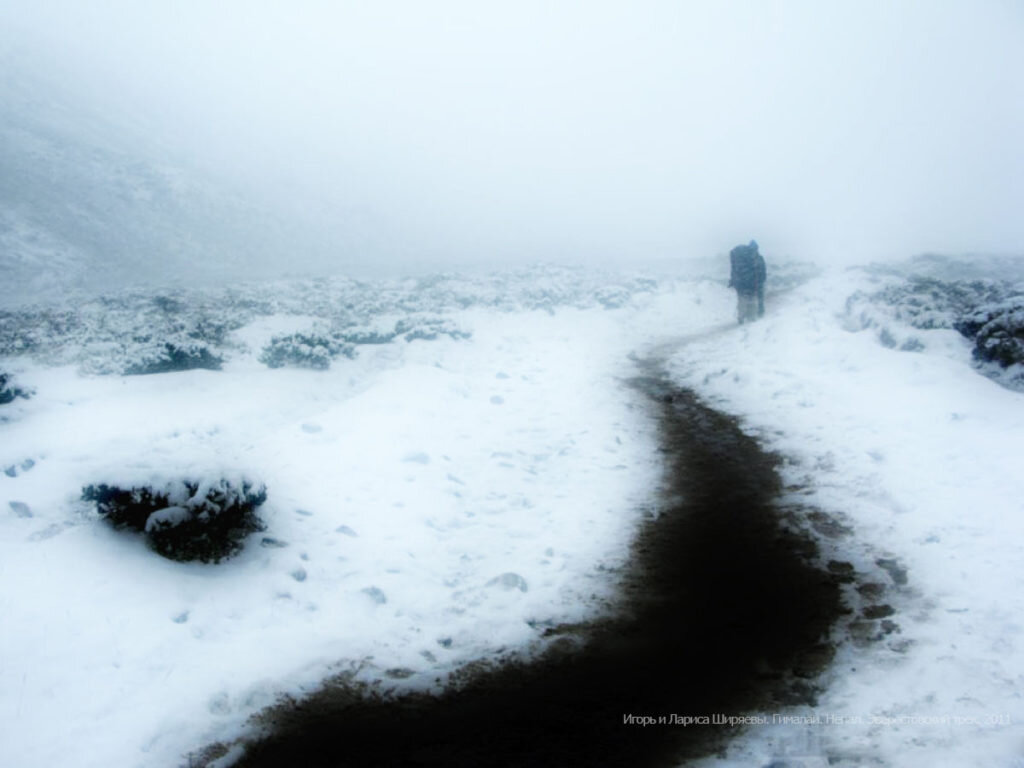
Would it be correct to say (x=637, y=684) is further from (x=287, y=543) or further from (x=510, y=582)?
(x=287, y=543)

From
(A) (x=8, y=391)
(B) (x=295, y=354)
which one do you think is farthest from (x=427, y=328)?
(A) (x=8, y=391)

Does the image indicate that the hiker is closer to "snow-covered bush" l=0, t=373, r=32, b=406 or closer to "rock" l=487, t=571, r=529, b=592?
"rock" l=487, t=571, r=529, b=592

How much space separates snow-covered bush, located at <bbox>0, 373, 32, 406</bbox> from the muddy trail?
8.12m

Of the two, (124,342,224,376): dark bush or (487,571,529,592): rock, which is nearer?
(487,571,529,592): rock

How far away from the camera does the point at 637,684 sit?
4.79 m

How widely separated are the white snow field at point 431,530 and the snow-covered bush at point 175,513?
0.14 metres

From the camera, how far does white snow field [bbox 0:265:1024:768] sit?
4.27 meters

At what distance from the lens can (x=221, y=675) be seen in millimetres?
4727

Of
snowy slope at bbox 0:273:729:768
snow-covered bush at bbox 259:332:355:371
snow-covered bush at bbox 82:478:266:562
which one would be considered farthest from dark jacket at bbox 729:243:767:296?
snow-covered bush at bbox 82:478:266:562

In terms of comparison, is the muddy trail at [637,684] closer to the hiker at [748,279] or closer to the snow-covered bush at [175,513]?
the snow-covered bush at [175,513]

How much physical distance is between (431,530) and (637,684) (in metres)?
3.51

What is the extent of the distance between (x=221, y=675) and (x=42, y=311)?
23706 millimetres

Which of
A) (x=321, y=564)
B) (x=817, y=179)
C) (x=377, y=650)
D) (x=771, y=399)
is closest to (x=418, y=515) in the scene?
(x=321, y=564)

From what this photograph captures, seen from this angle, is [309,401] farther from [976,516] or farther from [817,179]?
[817,179]
